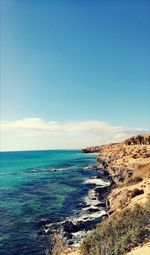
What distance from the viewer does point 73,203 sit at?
5341 centimetres

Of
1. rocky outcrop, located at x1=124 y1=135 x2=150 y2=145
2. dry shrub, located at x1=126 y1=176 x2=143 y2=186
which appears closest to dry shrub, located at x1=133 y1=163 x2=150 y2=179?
dry shrub, located at x1=126 y1=176 x2=143 y2=186

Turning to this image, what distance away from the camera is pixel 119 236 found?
26.1 metres

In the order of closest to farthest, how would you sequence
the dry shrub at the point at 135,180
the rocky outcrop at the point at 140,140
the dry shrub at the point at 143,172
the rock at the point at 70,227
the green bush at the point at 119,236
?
the green bush at the point at 119,236, the rock at the point at 70,227, the dry shrub at the point at 135,180, the dry shrub at the point at 143,172, the rocky outcrop at the point at 140,140

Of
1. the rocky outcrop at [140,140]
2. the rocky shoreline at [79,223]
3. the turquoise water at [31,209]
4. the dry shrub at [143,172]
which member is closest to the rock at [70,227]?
the rocky shoreline at [79,223]

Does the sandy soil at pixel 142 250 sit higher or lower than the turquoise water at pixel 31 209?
higher

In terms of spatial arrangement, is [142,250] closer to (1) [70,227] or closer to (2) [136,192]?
(1) [70,227]

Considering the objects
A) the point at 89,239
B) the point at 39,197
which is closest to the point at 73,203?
the point at 39,197

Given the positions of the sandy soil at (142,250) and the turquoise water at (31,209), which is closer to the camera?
the sandy soil at (142,250)

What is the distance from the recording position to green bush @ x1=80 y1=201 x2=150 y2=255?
949 inches

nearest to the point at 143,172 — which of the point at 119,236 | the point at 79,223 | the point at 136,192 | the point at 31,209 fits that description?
the point at 136,192

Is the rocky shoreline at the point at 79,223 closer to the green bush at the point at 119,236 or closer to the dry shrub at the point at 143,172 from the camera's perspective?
the green bush at the point at 119,236

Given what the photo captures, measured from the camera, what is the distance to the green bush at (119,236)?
2409 cm

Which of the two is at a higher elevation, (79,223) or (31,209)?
(79,223)

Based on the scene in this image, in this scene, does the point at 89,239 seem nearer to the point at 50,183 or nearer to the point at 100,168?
the point at 50,183
